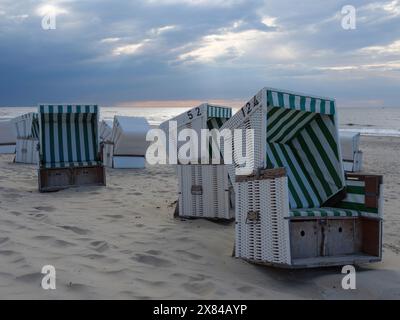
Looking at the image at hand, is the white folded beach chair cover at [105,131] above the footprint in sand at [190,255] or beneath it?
above

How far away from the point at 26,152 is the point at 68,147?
5.73 metres

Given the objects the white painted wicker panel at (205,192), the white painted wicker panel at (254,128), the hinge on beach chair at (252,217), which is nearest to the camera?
the hinge on beach chair at (252,217)

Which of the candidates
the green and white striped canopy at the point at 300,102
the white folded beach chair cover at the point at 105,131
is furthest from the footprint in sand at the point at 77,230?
the white folded beach chair cover at the point at 105,131

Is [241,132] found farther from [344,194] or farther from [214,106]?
[214,106]

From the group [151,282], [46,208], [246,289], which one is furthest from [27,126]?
[246,289]

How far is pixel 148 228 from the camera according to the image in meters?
6.03

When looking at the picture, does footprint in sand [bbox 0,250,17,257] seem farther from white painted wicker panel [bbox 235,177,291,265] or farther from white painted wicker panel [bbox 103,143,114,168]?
white painted wicker panel [bbox 103,143,114,168]

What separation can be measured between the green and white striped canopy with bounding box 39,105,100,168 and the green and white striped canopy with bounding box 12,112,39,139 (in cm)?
397

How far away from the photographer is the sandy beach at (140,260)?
146 inches

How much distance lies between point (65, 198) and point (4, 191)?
3.85 ft

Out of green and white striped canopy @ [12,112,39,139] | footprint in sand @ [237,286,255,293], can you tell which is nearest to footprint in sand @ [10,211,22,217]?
footprint in sand @ [237,286,255,293]

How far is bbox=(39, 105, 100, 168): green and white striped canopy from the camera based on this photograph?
955 centimetres

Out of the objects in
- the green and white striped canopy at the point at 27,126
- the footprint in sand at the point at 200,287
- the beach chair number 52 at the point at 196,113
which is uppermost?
the green and white striped canopy at the point at 27,126

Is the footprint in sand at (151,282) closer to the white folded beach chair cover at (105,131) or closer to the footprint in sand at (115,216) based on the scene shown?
the footprint in sand at (115,216)
